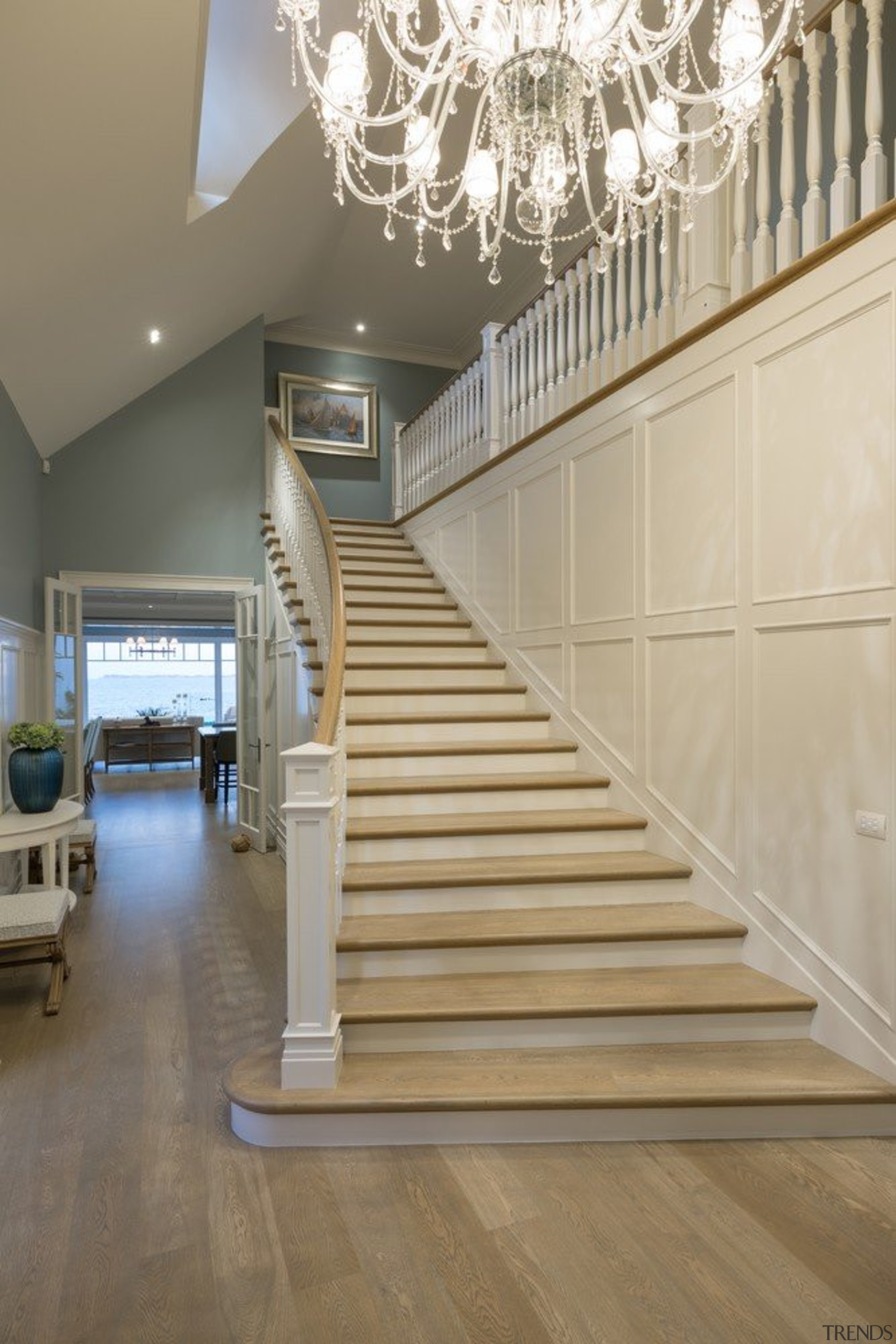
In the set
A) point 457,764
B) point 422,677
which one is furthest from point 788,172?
point 422,677

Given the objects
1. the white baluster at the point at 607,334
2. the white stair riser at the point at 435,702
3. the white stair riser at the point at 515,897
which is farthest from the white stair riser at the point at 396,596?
the white stair riser at the point at 515,897

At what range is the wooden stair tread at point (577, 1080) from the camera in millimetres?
2320

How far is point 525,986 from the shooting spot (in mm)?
2809

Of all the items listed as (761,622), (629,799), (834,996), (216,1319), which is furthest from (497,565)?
(216,1319)

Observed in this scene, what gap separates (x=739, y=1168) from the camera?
7.22ft

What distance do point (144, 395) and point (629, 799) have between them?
214 inches

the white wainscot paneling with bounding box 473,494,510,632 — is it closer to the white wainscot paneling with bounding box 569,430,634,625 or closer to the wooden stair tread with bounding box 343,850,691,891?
the white wainscot paneling with bounding box 569,430,634,625

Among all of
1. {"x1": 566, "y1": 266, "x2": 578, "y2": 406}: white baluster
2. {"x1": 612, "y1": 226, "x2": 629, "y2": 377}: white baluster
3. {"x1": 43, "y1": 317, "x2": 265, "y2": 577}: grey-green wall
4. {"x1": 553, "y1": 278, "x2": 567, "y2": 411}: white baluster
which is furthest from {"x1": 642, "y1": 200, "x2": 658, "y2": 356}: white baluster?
{"x1": 43, "y1": 317, "x2": 265, "y2": 577}: grey-green wall

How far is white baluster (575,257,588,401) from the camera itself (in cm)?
429

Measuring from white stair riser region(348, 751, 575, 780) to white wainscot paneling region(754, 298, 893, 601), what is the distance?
5.73 feet

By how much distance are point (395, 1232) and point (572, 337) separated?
4.37 meters

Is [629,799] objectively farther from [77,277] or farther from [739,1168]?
[77,277]

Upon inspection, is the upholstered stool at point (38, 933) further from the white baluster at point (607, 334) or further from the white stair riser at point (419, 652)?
the white baluster at point (607, 334)

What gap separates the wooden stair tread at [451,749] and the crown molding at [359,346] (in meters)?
5.73
